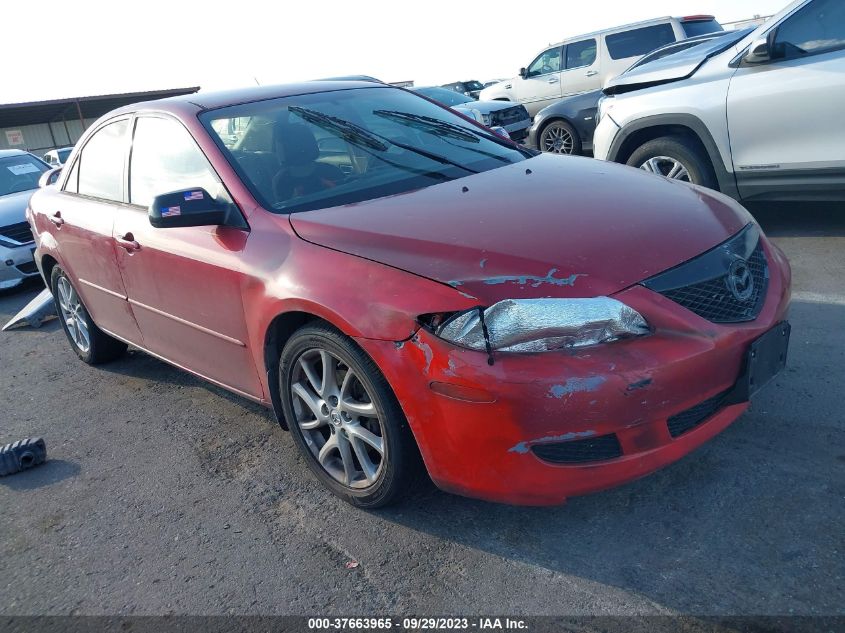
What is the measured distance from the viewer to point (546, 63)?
14695 mm

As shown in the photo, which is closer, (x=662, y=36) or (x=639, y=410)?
(x=639, y=410)

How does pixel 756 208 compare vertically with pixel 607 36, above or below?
below

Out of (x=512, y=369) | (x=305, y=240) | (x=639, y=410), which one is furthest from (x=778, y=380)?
(x=305, y=240)

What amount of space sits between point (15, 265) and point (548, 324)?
7652mm

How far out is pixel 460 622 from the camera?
2361 mm

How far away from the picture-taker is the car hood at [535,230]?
249 centimetres

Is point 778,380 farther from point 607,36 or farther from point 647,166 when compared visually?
point 607,36

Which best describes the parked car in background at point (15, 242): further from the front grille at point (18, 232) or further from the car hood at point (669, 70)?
the car hood at point (669, 70)

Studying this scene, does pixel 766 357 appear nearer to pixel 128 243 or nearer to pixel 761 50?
pixel 128 243

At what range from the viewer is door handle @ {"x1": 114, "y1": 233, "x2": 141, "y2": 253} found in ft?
12.8

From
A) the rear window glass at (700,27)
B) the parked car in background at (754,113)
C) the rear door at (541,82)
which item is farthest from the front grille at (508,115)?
the parked car in background at (754,113)

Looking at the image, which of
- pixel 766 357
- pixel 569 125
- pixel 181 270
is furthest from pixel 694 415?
pixel 569 125

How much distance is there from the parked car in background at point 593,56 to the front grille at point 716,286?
10.8 meters

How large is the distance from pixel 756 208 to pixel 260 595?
6.07 metres
